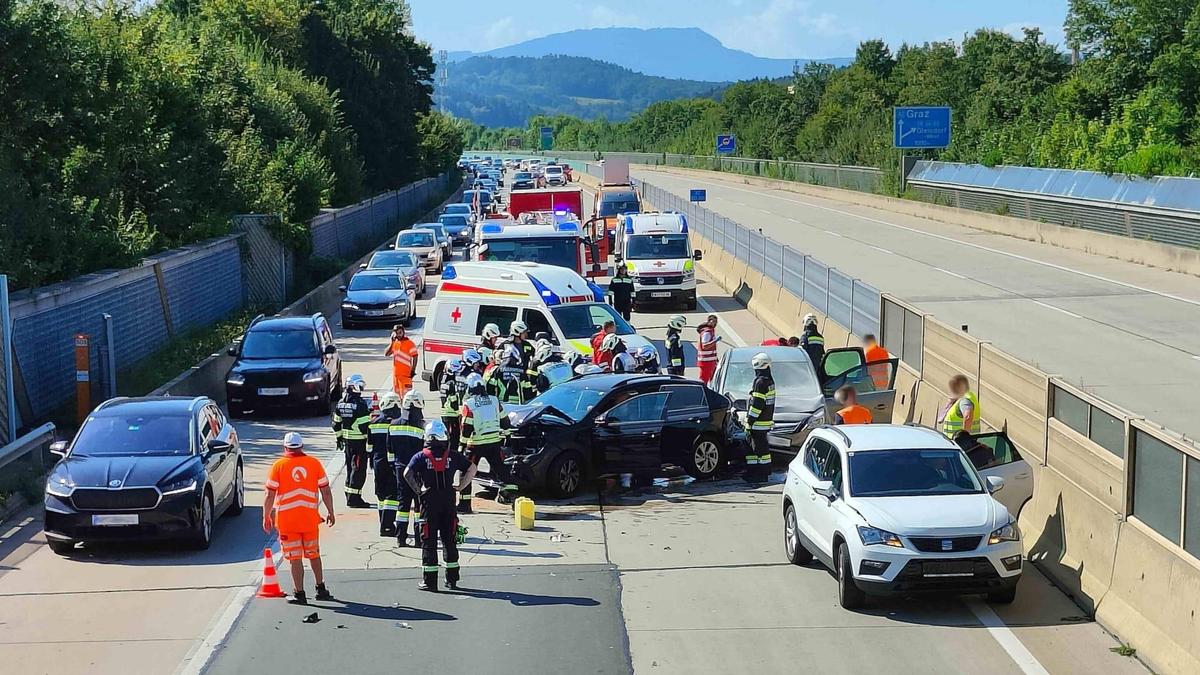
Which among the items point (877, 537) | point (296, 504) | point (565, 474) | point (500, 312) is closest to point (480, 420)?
point (565, 474)

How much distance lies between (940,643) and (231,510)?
27.9ft

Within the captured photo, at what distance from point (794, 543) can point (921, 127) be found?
64902mm

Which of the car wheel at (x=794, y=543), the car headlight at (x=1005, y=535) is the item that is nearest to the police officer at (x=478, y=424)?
the car wheel at (x=794, y=543)

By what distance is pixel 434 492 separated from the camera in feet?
42.5

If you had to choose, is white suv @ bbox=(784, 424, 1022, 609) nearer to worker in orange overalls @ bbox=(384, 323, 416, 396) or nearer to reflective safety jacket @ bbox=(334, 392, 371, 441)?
reflective safety jacket @ bbox=(334, 392, 371, 441)

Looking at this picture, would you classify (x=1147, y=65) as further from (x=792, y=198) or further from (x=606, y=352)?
(x=606, y=352)

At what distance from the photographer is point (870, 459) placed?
1299 cm

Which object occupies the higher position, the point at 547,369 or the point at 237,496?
the point at 547,369

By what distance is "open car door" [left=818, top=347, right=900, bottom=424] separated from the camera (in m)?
20.2

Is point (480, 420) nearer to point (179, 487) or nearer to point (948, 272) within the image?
point (179, 487)

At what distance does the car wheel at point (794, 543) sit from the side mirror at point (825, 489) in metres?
0.73

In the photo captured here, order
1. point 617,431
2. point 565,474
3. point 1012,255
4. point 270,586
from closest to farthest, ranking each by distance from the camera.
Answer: point 270,586
point 565,474
point 617,431
point 1012,255

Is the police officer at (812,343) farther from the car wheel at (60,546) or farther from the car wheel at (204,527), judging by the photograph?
the car wheel at (60,546)

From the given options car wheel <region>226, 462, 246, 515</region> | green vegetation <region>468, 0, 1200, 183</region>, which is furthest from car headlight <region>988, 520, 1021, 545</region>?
green vegetation <region>468, 0, 1200, 183</region>
